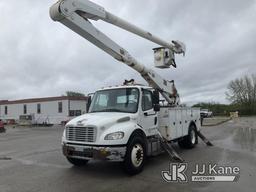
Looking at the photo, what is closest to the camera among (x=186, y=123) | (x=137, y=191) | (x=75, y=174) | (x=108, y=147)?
(x=137, y=191)

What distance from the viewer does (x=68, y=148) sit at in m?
7.66

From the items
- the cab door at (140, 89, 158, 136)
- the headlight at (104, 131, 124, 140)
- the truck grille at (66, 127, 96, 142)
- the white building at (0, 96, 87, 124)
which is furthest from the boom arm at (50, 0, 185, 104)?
the white building at (0, 96, 87, 124)

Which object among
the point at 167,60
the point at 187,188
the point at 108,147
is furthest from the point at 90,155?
the point at 167,60

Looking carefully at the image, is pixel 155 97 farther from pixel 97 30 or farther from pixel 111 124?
pixel 97 30

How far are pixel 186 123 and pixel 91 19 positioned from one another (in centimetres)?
569

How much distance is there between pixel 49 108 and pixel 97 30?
3837cm

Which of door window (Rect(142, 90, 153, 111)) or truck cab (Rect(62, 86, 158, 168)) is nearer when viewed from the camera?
truck cab (Rect(62, 86, 158, 168))

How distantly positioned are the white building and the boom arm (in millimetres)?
32016

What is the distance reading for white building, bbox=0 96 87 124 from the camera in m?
43.0

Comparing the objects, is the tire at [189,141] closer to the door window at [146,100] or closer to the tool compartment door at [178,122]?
the tool compartment door at [178,122]

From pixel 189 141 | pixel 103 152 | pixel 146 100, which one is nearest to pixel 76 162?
pixel 103 152

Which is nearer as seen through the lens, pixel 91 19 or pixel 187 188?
pixel 187 188

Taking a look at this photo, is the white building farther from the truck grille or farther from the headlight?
the headlight

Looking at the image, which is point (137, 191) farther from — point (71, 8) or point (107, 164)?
point (71, 8)
